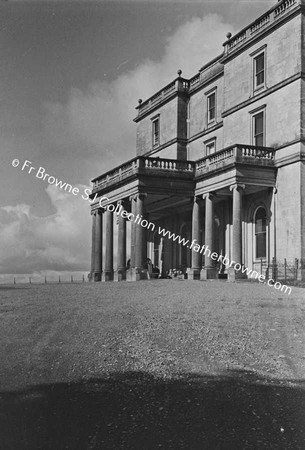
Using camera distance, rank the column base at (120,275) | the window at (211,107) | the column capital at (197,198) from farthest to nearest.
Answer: the window at (211,107) < the column base at (120,275) < the column capital at (197,198)

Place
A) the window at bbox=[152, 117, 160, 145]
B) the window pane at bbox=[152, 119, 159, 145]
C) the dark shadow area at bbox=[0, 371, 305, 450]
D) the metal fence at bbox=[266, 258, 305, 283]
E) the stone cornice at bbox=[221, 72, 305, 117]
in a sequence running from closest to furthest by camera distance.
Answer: the dark shadow area at bbox=[0, 371, 305, 450] → the metal fence at bbox=[266, 258, 305, 283] → the stone cornice at bbox=[221, 72, 305, 117] → the window at bbox=[152, 117, 160, 145] → the window pane at bbox=[152, 119, 159, 145]

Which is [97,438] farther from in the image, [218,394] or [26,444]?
[218,394]

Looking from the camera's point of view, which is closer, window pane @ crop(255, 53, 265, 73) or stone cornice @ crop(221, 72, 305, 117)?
stone cornice @ crop(221, 72, 305, 117)

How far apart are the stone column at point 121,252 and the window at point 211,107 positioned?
844cm

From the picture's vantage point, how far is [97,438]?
4957 millimetres

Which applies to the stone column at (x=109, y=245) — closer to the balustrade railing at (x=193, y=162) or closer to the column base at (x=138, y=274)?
the balustrade railing at (x=193, y=162)

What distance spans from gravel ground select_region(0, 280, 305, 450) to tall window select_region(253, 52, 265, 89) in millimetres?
19268

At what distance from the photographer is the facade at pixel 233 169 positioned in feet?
81.4

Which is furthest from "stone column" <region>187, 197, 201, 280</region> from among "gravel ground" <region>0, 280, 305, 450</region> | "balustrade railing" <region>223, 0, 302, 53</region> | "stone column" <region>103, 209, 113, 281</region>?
A: "gravel ground" <region>0, 280, 305, 450</region>

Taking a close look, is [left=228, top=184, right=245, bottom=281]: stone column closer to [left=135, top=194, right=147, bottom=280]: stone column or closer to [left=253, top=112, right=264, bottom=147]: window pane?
[left=253, top=112, right=264, bottom=147]: window pane

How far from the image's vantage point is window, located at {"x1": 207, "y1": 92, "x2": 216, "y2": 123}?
3320 cm

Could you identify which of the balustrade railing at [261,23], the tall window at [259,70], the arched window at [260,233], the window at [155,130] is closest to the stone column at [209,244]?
the arched window at [260,233]

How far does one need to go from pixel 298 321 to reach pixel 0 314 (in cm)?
637

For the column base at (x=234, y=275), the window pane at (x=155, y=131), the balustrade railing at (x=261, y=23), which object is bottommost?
the column base at (x=234, y=275)
